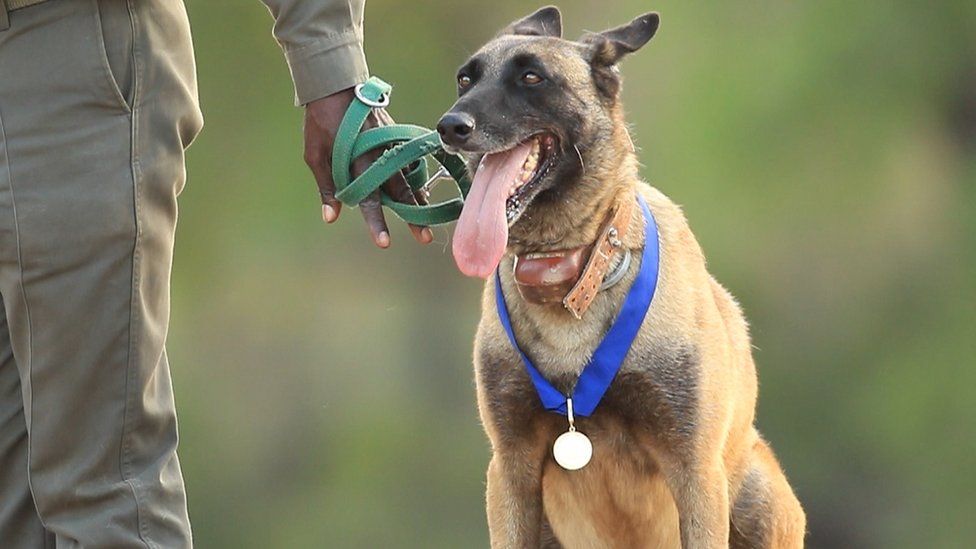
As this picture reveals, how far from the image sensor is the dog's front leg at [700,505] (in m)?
3.15

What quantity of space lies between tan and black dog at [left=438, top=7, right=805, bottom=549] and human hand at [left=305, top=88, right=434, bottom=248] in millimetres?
193

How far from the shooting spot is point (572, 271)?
319cm

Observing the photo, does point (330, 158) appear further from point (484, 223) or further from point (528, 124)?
point (528, 124)

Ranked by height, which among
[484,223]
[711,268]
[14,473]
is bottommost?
[711,268]

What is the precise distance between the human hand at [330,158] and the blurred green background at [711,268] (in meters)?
4.03

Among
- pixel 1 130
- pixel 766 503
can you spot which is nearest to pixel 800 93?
pixel 766 503

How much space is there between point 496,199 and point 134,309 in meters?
0.83

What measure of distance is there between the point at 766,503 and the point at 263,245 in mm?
4259

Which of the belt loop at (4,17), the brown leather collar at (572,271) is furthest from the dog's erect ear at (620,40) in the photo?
the belt loop at (4,17)

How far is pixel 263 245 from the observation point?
7.37 meters

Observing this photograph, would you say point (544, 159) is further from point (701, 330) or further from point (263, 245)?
point (263, 245)

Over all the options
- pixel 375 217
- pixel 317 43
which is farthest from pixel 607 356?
pixel 317 43

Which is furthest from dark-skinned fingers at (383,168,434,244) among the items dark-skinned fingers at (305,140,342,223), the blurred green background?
the blurred green background

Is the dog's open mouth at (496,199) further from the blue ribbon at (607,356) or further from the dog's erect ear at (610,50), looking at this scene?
the blue ribbon at (607,356)
